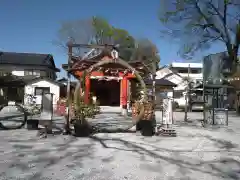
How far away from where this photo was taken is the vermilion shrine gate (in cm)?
887

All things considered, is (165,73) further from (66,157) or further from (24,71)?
(66,157)

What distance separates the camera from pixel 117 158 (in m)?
5.13

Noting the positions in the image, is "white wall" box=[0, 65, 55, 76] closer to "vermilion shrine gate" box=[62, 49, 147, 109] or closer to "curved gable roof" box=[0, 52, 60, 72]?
"curved gable roof" box=[0, 52, 60, 72]

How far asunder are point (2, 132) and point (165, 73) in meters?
35.6

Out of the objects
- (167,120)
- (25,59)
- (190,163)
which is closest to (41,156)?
(190,163)

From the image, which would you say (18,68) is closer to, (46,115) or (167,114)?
(46,115)

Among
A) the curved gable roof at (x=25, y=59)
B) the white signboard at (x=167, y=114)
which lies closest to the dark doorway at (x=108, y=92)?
the curved gable roof at (x=25, y=59)

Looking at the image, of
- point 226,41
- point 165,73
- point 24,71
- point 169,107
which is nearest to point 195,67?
point 165,73

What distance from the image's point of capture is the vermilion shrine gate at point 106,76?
887 cm

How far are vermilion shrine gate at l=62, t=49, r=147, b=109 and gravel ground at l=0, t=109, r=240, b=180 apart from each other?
6.66ft

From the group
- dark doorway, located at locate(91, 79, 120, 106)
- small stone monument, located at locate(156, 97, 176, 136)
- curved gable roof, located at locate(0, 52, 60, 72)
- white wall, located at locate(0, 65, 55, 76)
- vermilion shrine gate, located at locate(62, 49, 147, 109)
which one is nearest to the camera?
small stone monument, located at locate(156, 97, 176, 136)

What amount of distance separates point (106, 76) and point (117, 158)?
12.9 meters

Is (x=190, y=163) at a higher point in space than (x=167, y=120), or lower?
lower

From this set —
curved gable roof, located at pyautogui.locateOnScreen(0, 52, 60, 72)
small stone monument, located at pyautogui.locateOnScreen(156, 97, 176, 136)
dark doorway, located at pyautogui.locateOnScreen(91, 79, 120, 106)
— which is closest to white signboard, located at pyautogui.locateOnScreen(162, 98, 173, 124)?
small stone monument, located at pyautogui.locateOnScreen(156, 97, 176, 136)
